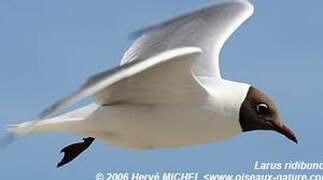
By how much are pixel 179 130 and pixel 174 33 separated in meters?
0.78

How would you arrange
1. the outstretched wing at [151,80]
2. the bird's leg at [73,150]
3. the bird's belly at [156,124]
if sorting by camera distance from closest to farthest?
the outstretched wing at [151,80]
the bird's belly at [156,124]
the bird's leg at [73,150]

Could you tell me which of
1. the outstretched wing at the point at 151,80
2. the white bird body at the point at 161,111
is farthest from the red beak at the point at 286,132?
the outstretched wing at the point at 151,80

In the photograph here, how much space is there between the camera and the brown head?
431 centimetres

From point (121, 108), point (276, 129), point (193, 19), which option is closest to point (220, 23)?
point (193, 19)

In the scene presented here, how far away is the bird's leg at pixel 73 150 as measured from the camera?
464 cm

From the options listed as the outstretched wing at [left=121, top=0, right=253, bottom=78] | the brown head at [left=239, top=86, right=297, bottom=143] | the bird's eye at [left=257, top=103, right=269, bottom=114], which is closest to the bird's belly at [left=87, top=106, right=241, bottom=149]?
the brown head at [left=239, top=86, right=297, bottom=143]

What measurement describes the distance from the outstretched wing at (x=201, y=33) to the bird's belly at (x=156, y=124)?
48cm

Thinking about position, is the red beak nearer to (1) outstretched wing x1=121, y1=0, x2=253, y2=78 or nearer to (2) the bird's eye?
(2) the bird's eye

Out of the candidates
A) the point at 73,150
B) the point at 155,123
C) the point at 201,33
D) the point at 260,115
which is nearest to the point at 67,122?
the point at 155,123

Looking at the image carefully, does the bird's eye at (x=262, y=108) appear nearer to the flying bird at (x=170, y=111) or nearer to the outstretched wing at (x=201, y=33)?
the flying bird at (x=170, y=111)

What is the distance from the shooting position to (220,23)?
16.6ft

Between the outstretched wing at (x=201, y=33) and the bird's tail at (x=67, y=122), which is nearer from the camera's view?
the bird's tail at (x=67, y=122)

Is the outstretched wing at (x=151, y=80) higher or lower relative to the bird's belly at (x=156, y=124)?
higher

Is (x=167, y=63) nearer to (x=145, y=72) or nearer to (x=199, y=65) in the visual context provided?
(x=145, y=72)
